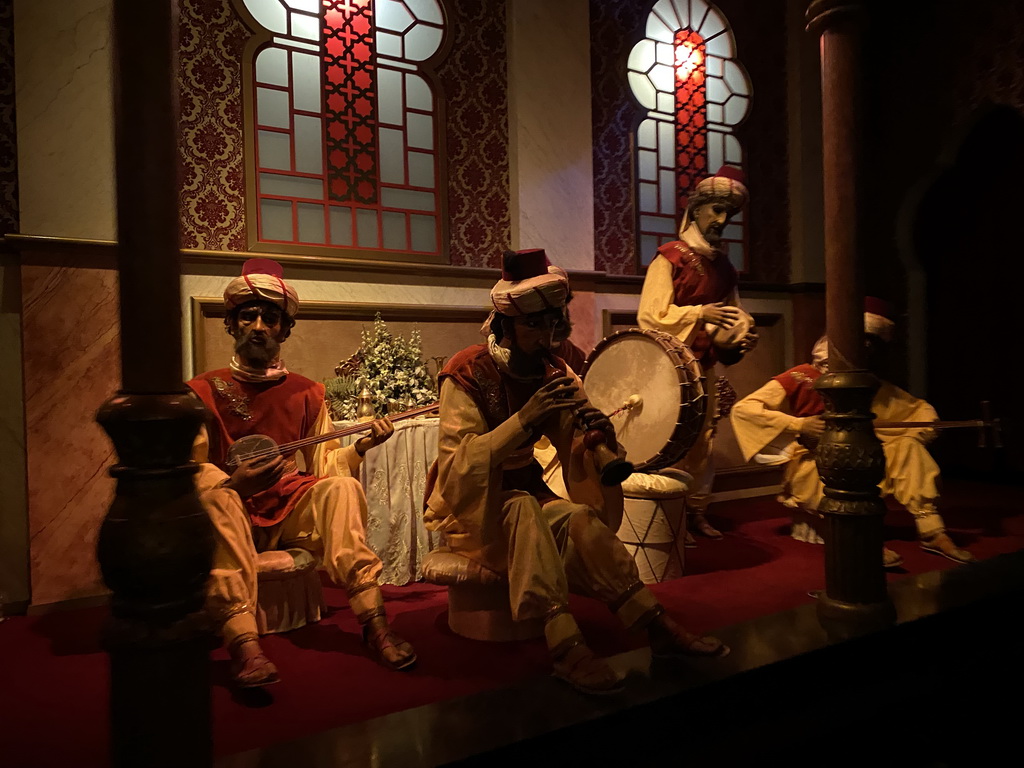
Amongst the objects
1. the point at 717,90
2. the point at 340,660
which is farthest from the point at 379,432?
the point at 717,90

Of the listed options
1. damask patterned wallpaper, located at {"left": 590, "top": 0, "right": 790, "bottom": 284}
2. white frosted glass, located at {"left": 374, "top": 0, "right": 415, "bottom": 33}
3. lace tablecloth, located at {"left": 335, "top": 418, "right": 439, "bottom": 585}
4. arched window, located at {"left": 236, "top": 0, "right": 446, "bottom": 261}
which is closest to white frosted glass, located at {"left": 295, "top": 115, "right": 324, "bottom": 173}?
arched window, located at {"left": 236, "top": 0, "right": 446, "bottom": 261}

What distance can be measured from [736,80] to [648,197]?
58.0 inches

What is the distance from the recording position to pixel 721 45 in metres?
5.89

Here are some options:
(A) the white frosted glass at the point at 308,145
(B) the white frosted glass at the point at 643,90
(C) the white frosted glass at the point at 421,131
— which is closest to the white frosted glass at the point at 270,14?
(A) the white frosted glass at the point at 308,145

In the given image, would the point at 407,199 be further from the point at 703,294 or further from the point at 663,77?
the point at 663,77

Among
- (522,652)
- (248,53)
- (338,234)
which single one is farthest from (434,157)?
(522,652)

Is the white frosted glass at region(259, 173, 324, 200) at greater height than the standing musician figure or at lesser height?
greater

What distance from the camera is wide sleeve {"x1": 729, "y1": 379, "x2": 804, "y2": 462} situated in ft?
12.9

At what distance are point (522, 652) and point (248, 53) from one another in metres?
3.70

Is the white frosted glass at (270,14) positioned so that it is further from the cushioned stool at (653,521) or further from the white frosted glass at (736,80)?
the white frosted glass at (736,80)

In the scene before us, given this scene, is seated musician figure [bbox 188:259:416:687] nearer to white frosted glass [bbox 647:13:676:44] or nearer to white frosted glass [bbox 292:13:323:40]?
white frosted glass [bbox 292:13:323:40]

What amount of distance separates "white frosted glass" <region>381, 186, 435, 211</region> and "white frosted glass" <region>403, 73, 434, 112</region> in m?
0.58

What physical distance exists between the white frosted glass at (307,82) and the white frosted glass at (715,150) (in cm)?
333

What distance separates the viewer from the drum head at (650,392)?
3084 mm
